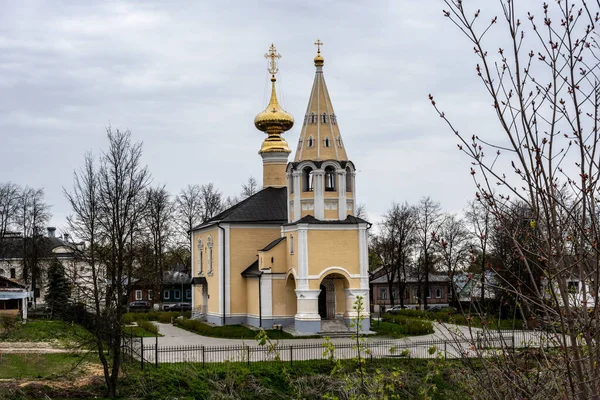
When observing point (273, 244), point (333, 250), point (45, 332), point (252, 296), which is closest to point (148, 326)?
point (45, 332)

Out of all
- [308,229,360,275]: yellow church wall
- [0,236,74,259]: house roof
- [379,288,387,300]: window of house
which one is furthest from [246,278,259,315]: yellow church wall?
[379,288,387,300]: window of house

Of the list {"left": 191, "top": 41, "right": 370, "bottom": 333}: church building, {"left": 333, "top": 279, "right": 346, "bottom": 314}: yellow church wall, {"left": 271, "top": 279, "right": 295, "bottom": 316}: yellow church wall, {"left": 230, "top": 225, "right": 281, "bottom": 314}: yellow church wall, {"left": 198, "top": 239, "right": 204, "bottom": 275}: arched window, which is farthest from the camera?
{"left": 198, "top": 239, "right": 204, "bottom": 275}: arched window

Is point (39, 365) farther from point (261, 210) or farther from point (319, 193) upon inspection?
point (261, 210)

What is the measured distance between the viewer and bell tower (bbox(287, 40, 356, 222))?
27.2 metres

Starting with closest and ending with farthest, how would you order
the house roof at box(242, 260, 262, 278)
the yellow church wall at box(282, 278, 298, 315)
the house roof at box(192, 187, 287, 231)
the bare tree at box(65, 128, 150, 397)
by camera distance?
1. the bare tree at box(65, 128, 150, 397)
2. the yellow church wall at box(282, 278, 298, 315)
3. the house roof at box(242, 260, 262, 278)
4. the house roof at box(192, 187, 287, 231)

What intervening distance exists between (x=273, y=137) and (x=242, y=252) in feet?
25.4

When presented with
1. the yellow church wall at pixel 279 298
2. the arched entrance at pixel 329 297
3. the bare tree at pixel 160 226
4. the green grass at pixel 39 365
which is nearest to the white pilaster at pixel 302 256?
the yellow church wall at pixel 279 298

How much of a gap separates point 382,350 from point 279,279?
6905 mm

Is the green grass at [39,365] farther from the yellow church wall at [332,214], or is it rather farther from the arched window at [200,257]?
the arched window at [200,257]

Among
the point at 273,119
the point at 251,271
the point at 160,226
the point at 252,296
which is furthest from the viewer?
the point at 160,226

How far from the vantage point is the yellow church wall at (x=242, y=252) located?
30453 millimetres

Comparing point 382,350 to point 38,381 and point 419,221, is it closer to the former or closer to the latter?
point 38,381

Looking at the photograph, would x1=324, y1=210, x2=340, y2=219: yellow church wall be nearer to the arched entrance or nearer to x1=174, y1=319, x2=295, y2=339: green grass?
the arched entrance

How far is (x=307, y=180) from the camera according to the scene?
27.8 m
